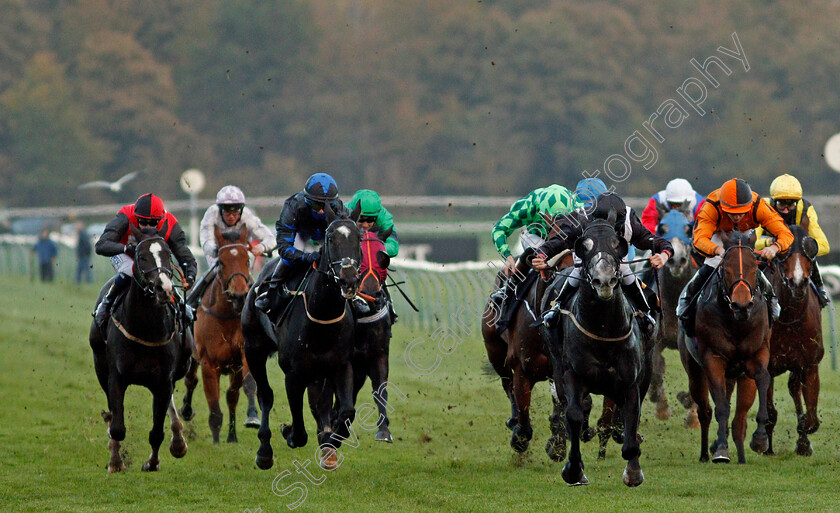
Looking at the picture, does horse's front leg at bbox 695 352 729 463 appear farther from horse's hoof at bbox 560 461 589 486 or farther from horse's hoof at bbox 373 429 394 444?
horse's hoof at bbox 373 429 394 444

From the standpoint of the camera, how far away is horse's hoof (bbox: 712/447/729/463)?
8.26 metres

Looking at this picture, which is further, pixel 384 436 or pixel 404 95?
pixel 404 95

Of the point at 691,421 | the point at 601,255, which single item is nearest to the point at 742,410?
the point at 691,421

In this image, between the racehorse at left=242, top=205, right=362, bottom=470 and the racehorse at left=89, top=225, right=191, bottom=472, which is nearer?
the racehorse at left=242, top=205, right=362, bottom=470

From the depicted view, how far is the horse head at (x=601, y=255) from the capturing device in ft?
22.3

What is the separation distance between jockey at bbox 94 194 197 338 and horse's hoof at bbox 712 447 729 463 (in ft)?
11.3

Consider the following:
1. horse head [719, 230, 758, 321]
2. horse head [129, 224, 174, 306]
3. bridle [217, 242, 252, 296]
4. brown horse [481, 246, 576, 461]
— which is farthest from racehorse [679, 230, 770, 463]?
horse head [129, 224, 174, 306]

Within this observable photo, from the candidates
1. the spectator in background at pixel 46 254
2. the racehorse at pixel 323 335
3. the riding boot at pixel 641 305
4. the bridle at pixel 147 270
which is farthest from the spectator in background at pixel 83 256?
the riding boot at pixel 641 305

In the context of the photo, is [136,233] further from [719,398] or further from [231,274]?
[719,398]

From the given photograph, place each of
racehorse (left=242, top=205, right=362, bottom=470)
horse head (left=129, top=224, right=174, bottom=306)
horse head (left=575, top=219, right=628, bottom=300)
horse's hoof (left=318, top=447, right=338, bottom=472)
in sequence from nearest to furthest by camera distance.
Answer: horse head (left=575, top=219, right=628, bottom=300) < racehorse (left=242, top=205, right=362, bottom=470) < horse head (left=129, top=224, right=174, bottom=306) < horse's hoof (left=318, top=447, right=338, bottom=472)

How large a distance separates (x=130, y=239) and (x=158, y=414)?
3.84ft

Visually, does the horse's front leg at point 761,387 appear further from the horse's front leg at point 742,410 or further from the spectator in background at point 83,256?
the spectator in background at point 83,256

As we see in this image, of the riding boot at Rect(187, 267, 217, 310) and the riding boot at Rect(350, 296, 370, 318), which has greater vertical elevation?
the riding boot at Rect(187, 267, 217, 310)

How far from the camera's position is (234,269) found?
10188 mm
